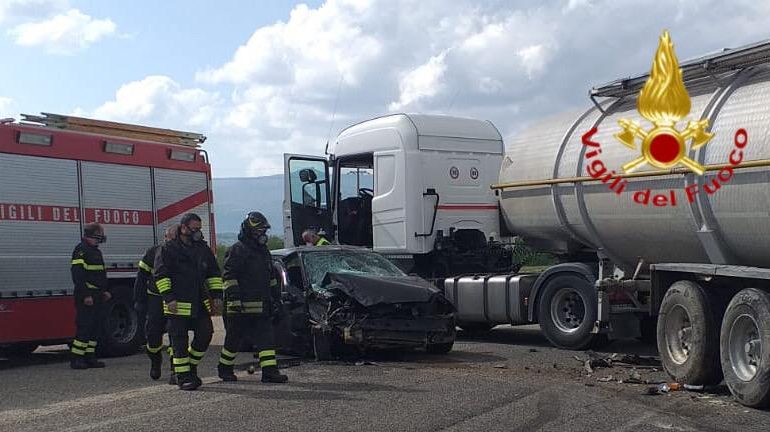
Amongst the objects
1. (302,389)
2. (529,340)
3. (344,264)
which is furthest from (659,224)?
(302,389)

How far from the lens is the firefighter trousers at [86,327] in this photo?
1098 centimetres

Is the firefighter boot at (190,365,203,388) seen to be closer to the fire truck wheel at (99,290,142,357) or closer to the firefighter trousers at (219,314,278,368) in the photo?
the firefighter trousers at (219,314,278,368)

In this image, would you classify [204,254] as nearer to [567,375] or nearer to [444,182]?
[567,375]

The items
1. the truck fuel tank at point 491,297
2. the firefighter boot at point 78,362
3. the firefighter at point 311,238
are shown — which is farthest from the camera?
the firefighter at point 311,238

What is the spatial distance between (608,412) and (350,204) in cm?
839

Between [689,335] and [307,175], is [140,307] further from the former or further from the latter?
[689,335]

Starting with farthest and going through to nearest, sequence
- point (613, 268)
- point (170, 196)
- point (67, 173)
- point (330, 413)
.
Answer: point (170, 196) → point (67, 173) → point (613, 268) → point (330, 413)

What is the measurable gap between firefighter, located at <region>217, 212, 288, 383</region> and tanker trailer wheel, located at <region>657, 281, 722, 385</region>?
12.7ft

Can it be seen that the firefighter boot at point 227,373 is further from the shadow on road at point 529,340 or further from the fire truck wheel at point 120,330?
the shadow on road at point 529,340

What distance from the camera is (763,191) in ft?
27.0

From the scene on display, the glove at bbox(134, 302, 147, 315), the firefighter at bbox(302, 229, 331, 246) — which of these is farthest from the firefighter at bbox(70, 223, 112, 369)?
the firefighter at bbox(302, 229, 331, 246)

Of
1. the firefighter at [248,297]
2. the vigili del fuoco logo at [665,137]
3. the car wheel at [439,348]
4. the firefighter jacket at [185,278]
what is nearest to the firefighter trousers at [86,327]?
the firefighter jacket at [185,278]

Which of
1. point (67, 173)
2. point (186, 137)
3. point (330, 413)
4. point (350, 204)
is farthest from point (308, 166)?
point (330, 413)

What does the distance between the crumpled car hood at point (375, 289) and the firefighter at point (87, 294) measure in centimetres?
281
